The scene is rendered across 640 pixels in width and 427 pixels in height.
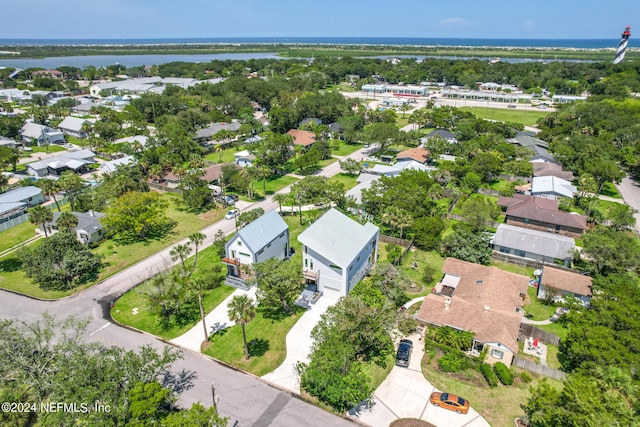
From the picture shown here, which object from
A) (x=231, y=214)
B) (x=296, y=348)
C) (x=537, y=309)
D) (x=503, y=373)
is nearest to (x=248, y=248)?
(x=296, y=348)

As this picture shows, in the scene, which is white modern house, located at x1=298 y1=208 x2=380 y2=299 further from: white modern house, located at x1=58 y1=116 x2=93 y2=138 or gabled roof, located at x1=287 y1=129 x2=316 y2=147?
white modern house, located at x1=58 y1=116 x2=93 y2=138

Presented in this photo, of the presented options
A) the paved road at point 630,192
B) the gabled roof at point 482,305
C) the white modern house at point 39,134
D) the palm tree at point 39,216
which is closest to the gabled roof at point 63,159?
the white modern house at point 39,134

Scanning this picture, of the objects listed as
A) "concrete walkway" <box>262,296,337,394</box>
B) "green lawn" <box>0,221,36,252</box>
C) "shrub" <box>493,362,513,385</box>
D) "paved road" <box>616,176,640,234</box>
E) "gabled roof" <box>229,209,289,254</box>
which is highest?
"gabled roof" <box>229,209,289,254</box>

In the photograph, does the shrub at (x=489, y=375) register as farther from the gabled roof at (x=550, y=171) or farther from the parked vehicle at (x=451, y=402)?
the gabled roof at (x=550, y=171)

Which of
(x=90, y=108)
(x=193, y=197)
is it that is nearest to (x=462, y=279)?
(x=193, y=197)

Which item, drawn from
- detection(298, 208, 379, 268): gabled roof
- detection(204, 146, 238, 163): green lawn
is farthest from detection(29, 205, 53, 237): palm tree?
detection(204, 146, 238, 163): green lawn

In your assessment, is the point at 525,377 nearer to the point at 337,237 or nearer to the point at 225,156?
the point at 337,237
